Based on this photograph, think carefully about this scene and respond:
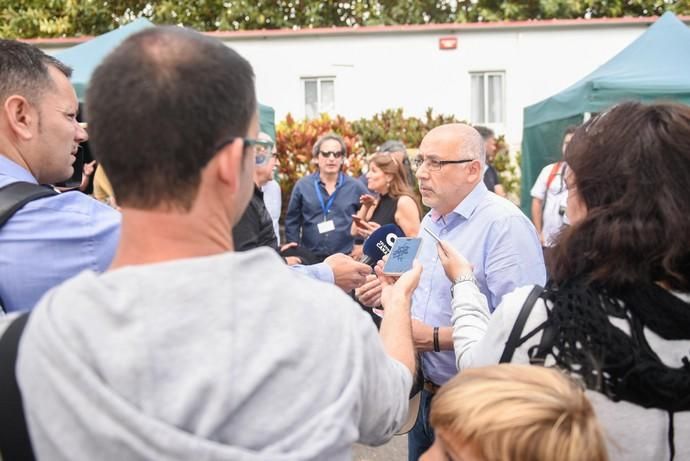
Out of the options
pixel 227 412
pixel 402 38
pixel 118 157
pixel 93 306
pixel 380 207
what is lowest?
pixel 380 207

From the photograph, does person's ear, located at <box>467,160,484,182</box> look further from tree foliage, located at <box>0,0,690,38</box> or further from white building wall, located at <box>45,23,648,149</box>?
tree foliage, located at <box>0,0,690,38</box>

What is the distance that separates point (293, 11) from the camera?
2186 cm

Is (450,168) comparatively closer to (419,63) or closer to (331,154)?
(331,154)

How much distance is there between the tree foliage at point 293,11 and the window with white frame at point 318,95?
7.51m

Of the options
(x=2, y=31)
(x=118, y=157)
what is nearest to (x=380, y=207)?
(x=118, y=157)

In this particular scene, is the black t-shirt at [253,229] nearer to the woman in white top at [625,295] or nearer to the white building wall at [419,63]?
the woman in white top at [625,295]

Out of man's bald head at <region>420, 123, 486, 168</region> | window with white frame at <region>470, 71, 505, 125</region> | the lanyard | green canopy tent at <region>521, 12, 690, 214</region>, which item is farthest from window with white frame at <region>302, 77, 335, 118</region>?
man's bald head at <region>420, 123, 486, 168</region>

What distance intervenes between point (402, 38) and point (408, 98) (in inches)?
51.8

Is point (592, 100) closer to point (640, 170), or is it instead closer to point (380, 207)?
point (380, 207)

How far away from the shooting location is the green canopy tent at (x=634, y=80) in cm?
646

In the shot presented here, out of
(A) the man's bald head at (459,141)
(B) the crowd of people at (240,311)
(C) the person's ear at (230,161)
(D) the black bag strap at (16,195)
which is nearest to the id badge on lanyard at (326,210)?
(A) the man's bald head at (459,141)

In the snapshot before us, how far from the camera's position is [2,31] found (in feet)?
62.6

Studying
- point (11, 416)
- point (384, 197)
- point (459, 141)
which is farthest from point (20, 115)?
point (384, 197)

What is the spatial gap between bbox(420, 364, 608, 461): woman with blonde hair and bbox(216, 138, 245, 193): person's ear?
2.14 ft
